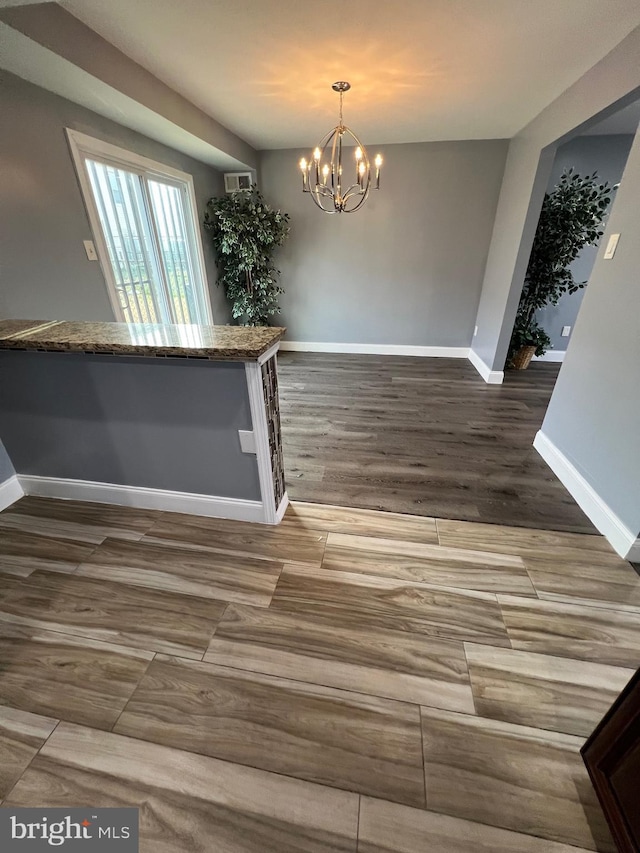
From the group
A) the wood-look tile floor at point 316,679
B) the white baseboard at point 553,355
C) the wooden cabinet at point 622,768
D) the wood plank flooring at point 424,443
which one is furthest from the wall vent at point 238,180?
the wooden cabinet at point 622,768

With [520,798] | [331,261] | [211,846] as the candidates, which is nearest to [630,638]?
[520,798]

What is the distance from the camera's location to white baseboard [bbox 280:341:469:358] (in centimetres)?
459

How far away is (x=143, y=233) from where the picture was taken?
2947 mm

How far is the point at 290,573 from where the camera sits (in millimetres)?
1537

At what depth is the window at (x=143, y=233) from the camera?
7.83ft

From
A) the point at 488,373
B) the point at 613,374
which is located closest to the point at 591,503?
the point at 613,374

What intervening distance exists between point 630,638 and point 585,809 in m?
0.66

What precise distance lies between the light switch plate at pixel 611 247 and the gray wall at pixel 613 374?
0.03 meters

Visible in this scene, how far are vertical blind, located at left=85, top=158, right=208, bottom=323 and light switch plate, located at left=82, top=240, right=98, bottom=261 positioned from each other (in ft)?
0.50

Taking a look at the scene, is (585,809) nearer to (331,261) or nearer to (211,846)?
(211,846)

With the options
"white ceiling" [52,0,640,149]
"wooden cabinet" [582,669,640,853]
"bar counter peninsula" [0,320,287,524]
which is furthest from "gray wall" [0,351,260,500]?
"white ceiling" [52,0,640,149]

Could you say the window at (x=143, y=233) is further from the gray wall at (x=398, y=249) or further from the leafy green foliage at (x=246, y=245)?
the gray wall at (x=398, y=249)

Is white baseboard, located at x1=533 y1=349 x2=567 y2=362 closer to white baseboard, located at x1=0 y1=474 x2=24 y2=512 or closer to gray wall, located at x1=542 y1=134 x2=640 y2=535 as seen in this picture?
gray wall, located at x1=542 y1=134 x2=640 y2=535

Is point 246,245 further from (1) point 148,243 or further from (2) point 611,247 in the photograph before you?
(2) point 611,247
